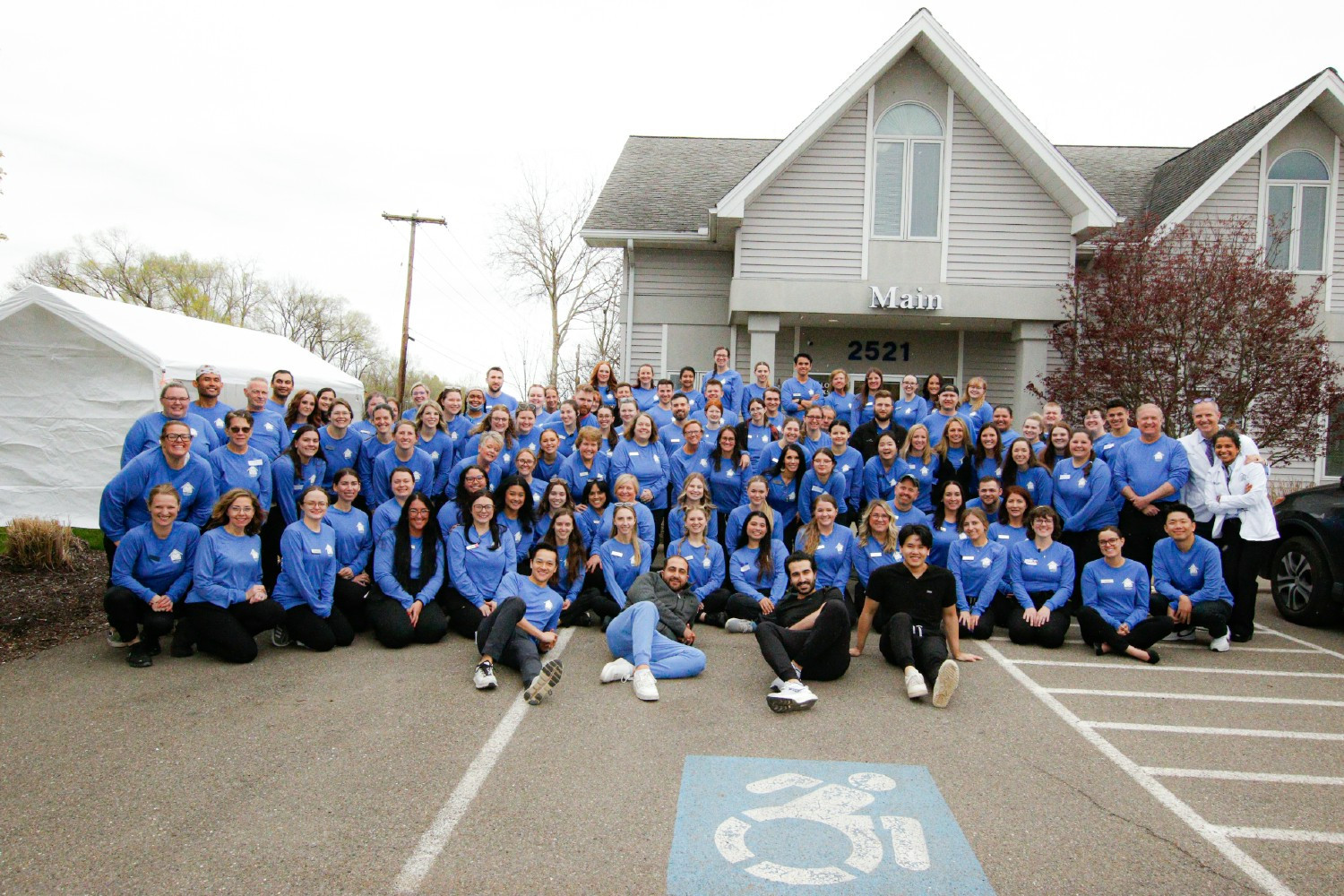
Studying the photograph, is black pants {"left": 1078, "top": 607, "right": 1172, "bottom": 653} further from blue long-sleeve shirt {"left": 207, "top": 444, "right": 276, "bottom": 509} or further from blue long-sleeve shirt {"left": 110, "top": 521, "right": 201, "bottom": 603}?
blue long-sleeve shirt {"left": 110, "top": 521, "right": 201, "bottom": 603}

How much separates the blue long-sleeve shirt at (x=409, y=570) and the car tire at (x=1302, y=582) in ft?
26.9

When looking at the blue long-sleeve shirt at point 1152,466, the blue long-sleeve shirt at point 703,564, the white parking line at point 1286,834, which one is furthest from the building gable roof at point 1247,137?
the white parking line at point 1286,834

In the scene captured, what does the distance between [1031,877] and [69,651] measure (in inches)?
273

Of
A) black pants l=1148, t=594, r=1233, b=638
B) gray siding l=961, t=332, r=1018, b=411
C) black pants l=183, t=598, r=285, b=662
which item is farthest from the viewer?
gray siding l=961, t=332, r=1018, b=411

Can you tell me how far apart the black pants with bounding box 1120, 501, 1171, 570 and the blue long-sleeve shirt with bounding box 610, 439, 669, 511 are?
448 centimetres

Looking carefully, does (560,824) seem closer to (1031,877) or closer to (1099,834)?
(1031,877)

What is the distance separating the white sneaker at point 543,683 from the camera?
210 inches

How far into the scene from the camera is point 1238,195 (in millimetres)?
14578

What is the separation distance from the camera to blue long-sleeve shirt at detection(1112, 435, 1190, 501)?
7.51m

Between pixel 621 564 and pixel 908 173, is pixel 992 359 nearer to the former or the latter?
pixel 908 173

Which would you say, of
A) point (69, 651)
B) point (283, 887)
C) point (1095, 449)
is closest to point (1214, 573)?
point (1095, 449)

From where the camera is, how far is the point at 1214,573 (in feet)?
23.0

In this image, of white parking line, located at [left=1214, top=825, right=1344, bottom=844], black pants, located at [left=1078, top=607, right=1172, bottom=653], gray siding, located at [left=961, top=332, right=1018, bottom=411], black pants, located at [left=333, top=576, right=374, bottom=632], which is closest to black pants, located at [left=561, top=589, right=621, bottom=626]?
black pants, located at [left=333, top=576, right=374, bottom=632]

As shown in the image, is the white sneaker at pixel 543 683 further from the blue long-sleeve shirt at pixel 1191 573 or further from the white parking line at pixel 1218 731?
the blue long-sleeve shirt at pixel 1191 573
